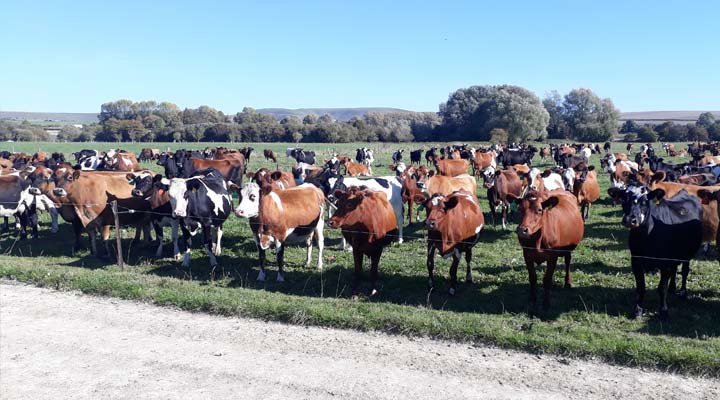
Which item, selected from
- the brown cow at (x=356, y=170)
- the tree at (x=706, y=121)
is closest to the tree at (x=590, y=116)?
the tree at (x=706, y=121)

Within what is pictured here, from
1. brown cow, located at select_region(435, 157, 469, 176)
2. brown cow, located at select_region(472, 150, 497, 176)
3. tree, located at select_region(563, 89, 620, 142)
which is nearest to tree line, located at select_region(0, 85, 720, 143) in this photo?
tree, located at select_region(563, 89, 620, 142)

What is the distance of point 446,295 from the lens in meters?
9.43

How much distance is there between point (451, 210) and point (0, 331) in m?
7.46

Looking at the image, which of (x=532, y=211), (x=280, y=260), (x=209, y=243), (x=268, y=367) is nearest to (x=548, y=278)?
(x=532, y=211)

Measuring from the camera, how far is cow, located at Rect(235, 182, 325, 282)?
402 inches

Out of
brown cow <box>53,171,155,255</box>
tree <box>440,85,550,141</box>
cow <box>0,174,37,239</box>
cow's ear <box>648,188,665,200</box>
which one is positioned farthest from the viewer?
tree <box>440,85,550,141</box>

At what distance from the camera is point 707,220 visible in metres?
10.4

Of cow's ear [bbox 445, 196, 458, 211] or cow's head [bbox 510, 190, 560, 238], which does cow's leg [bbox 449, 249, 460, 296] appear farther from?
cow's head [bbox 510, 190, 560, 238]

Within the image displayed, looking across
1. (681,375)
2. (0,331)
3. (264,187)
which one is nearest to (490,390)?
(681,375)

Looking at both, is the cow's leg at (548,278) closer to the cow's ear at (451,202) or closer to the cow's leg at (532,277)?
the cow's leg at (532,277)

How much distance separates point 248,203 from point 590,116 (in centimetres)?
8545

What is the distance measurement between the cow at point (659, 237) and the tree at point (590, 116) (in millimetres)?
80893

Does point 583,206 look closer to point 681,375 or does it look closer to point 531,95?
point 681,375

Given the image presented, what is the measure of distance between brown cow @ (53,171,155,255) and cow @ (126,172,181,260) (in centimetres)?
40
